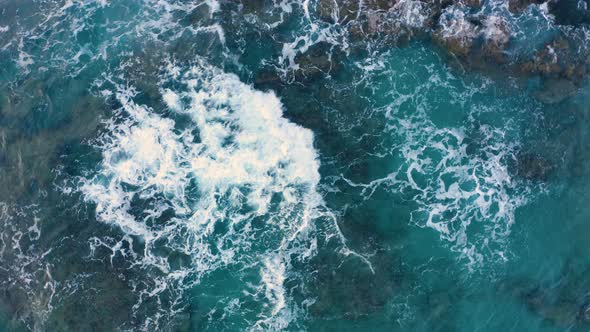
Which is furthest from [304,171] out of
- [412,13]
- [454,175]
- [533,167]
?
[533,167]

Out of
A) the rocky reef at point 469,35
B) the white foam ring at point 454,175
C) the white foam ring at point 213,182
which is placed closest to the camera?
the white foam ring at point 454,175

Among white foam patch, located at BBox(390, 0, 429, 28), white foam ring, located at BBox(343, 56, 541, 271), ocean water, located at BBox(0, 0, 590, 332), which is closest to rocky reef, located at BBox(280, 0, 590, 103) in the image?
white foam patch, located at BBox(390, 0, 429, 28)

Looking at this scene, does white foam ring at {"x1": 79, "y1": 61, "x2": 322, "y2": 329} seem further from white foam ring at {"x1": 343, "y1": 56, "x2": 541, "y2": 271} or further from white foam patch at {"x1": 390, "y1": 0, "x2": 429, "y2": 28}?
white foam patch at {"x1": 390, "y1": 0, "x2": 429, "y2": 28}

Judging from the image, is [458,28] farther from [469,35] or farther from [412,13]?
[412,13]

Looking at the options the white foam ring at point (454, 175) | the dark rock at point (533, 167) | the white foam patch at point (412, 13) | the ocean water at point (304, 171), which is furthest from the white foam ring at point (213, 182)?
the dark rock at point (533, 167)

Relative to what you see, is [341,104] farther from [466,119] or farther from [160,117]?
[160,117]

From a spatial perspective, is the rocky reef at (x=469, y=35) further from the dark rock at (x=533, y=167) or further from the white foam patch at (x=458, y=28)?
the dark rock at (x=533, y=167)
